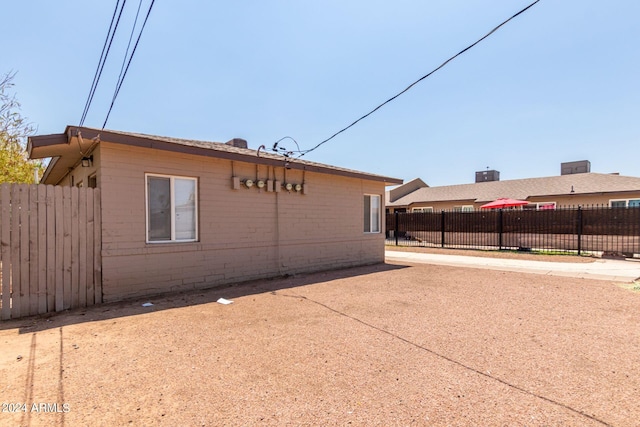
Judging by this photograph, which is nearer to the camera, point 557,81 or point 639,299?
point 639,299

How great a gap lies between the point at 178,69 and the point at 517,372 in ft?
34.9

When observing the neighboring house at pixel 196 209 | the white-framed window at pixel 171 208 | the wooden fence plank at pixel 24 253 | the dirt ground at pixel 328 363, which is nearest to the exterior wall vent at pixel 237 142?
the neighboring house at pixel 196 209

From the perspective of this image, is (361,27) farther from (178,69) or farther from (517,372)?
(517,372)

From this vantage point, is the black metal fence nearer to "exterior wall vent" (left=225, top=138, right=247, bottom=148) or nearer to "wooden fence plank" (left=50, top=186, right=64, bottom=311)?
"exterior wall vent" (left=225, top=138, right=247, bottom=148)

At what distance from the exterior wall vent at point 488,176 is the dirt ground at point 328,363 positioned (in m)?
29.5

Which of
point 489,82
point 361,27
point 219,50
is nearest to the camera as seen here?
point 361,27

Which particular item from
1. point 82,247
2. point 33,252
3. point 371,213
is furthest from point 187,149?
point 371,213

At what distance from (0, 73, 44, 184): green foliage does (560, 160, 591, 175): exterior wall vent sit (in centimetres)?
3627

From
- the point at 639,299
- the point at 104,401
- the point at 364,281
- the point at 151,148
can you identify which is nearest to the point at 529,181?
the point at 639,299

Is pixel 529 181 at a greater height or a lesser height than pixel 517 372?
greater

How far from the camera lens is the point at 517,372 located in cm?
318

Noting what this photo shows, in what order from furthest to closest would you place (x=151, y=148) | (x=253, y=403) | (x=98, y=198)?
(x=151, y=148) < (x=98, y=198) < (x=253, y=403)

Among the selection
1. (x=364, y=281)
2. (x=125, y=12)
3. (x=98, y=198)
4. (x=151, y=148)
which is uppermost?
(x=125, y=12)

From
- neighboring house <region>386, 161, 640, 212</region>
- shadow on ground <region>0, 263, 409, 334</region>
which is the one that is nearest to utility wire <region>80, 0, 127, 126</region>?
shadow on ground <region>0, 263, 409, 334</region>
